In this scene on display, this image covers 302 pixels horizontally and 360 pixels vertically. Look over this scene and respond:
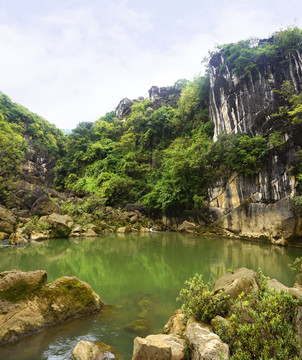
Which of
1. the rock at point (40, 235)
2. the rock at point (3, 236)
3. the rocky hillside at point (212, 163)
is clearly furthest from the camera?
the rocky hillside at point (212, 163)

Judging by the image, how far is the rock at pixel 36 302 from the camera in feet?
12.3

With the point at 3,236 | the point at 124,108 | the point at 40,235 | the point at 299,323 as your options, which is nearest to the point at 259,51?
the point at 299,323

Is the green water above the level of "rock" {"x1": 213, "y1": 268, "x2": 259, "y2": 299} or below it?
below

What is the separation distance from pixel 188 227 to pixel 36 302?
16.9 m

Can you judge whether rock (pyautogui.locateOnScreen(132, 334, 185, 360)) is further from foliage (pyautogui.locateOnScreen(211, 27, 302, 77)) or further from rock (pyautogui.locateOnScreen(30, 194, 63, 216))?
foliage (pyautogui.locateOnScreen(211, 27, 302, 77))

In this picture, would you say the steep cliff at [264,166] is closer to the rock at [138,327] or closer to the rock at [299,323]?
the rock at [138,327]

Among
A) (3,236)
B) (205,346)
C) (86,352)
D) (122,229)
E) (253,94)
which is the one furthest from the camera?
(122,229)

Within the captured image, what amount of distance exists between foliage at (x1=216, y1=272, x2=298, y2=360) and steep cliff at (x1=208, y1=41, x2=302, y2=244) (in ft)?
41.7

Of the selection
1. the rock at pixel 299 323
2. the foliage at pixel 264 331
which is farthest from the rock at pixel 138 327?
the rock at pixel 299 323

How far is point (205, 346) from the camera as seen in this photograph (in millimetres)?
→ 2436

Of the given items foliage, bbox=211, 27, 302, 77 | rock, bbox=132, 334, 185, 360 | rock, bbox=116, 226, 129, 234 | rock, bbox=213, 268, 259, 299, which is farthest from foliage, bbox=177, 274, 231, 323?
foliage, bbox=211, 27, 302, 77

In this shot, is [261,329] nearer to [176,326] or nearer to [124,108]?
[176,326]

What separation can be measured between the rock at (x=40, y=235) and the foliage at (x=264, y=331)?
1411 cm

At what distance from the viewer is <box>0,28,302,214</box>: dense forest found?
17.2 metres
